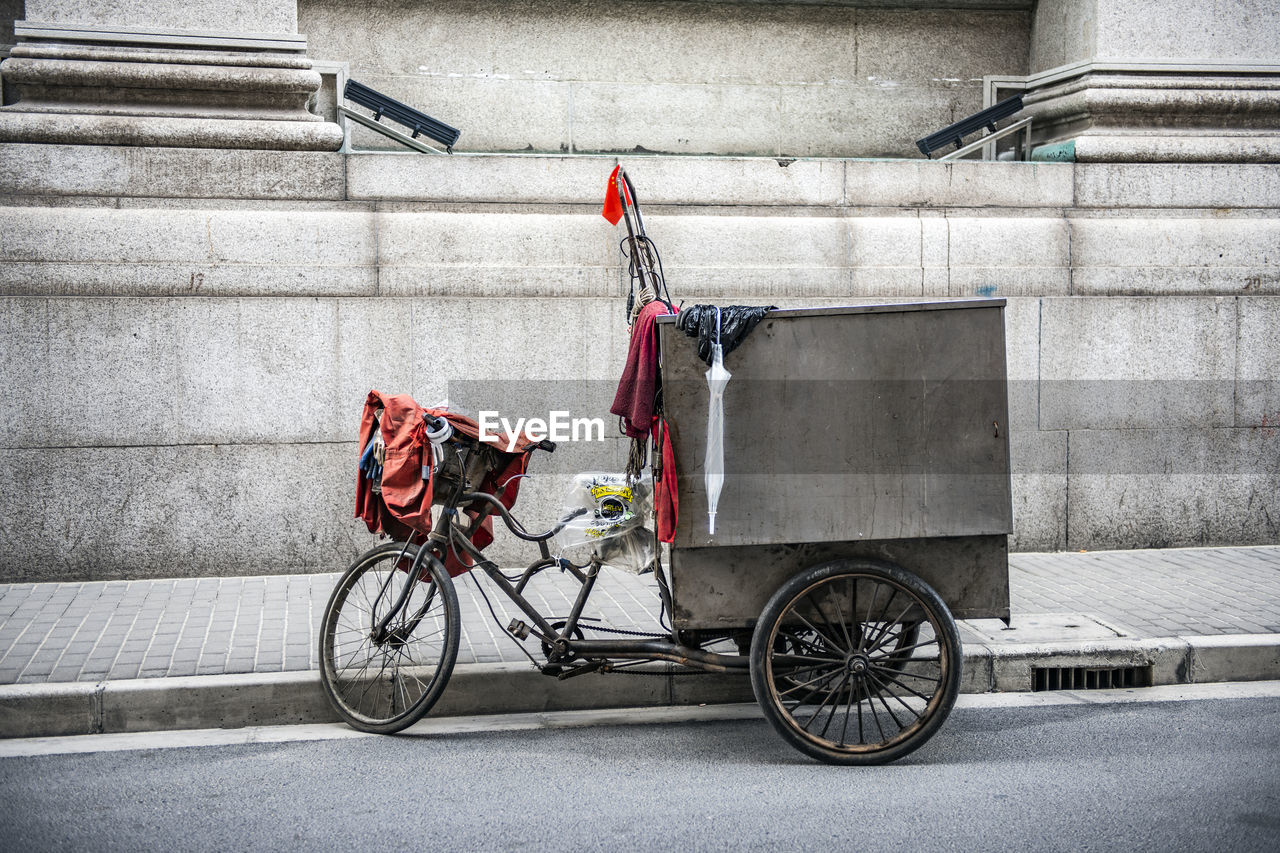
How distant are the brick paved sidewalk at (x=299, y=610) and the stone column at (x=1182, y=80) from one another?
3020 millimetres

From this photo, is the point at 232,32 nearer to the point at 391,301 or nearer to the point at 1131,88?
the point at 391,301

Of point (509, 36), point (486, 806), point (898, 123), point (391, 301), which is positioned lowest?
point (486, 806)

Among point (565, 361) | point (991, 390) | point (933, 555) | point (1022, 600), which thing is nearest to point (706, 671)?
point (933, 555)

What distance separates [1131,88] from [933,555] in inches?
213

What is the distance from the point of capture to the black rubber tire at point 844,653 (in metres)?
4.36

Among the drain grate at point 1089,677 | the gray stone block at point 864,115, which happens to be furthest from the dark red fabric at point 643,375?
the gray stone block at point 864,115

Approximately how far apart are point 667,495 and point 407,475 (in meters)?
1.08

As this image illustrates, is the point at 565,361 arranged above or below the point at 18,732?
above

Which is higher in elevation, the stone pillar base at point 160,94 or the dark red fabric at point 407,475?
the stone pillar base at point 160,94

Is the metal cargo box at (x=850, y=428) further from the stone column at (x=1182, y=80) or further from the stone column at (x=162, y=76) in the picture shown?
the stone column at (x=1182, y=80)

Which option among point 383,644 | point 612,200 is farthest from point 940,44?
point 383,644

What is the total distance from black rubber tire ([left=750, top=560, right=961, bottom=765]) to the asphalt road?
0.13m

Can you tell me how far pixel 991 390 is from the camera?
4441 mm

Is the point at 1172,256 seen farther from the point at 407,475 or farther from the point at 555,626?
the point at 407,475
